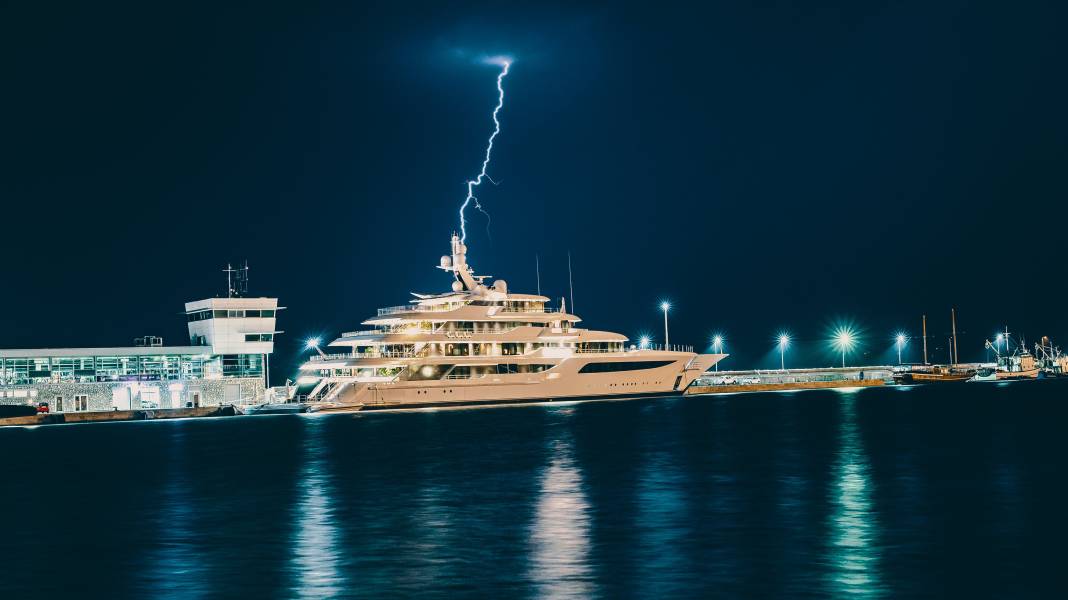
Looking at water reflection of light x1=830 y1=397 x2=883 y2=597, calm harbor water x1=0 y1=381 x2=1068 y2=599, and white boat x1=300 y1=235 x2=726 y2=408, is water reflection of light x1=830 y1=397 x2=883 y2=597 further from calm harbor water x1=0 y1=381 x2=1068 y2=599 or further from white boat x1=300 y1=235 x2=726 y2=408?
white boat x1=300 y1=235 x2=726 y2=408

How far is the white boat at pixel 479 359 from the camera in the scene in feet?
301

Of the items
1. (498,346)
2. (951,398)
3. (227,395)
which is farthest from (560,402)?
(951,398)

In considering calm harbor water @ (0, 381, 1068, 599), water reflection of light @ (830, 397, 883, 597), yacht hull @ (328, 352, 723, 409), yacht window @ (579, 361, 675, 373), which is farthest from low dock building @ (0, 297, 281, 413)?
water reflection of light @ (830, 397, 883, 597)

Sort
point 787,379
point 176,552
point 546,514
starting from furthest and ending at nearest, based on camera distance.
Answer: point 787,379
point 546,514
point 176,552

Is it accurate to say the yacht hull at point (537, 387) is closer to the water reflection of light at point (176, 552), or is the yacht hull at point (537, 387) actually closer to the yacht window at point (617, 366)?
the yacht window at point (617, 366)

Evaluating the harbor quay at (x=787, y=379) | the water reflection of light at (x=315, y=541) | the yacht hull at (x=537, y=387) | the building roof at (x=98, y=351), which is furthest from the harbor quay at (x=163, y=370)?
the harbor quay at (x=787, y=379)

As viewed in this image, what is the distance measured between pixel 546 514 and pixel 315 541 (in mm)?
7383

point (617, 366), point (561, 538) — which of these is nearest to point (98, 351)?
point (617, 366)

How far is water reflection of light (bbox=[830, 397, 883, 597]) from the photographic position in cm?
2505

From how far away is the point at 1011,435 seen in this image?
63688 millimetres

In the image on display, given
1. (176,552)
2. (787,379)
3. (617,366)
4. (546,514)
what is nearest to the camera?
(176,552)

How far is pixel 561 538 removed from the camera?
31.2 meters

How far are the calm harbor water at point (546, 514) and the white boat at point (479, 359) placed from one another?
20529mm

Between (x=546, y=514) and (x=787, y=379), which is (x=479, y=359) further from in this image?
(x=787, y=379)
